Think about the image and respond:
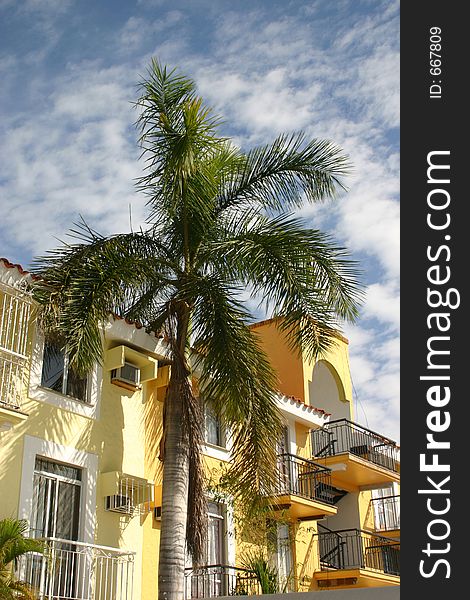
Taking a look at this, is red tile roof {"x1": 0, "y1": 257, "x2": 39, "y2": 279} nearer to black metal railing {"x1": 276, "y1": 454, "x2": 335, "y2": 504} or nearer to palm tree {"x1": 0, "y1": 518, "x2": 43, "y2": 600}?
palm tree {"x1": 0, "y1": 518, "x2": 43, "y2": 600}

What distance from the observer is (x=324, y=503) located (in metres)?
23.4

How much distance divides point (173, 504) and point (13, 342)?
3837 millimetres

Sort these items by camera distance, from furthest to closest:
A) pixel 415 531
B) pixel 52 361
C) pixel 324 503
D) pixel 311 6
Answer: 1. pixel 324 503
2. pixel 52 361
3. pixel 311 6
4. pixel 415 531

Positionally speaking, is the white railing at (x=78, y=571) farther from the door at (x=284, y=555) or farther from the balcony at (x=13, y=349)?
the door at (x=284, y=555)

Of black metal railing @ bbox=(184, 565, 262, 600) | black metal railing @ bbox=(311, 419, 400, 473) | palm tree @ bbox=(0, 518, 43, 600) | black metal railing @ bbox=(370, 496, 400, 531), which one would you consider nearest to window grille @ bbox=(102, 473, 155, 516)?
black metal railing @ bbox=(184, 565, 262, 600)

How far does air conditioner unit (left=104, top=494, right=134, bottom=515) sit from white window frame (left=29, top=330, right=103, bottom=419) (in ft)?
5.17

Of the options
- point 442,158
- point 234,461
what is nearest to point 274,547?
point 234,461

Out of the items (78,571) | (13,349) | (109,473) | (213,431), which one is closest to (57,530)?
(78,571)

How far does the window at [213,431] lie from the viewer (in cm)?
2038

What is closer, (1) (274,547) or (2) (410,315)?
(2) (410,315)

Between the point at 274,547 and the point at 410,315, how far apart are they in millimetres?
15580

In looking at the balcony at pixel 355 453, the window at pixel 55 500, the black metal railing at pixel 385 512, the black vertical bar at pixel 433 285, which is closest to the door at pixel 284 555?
the balcony at pixel 355 453

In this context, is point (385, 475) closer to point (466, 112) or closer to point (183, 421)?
point (183, 421)

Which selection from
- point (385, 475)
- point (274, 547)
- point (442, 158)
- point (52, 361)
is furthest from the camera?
point (385, 475)
